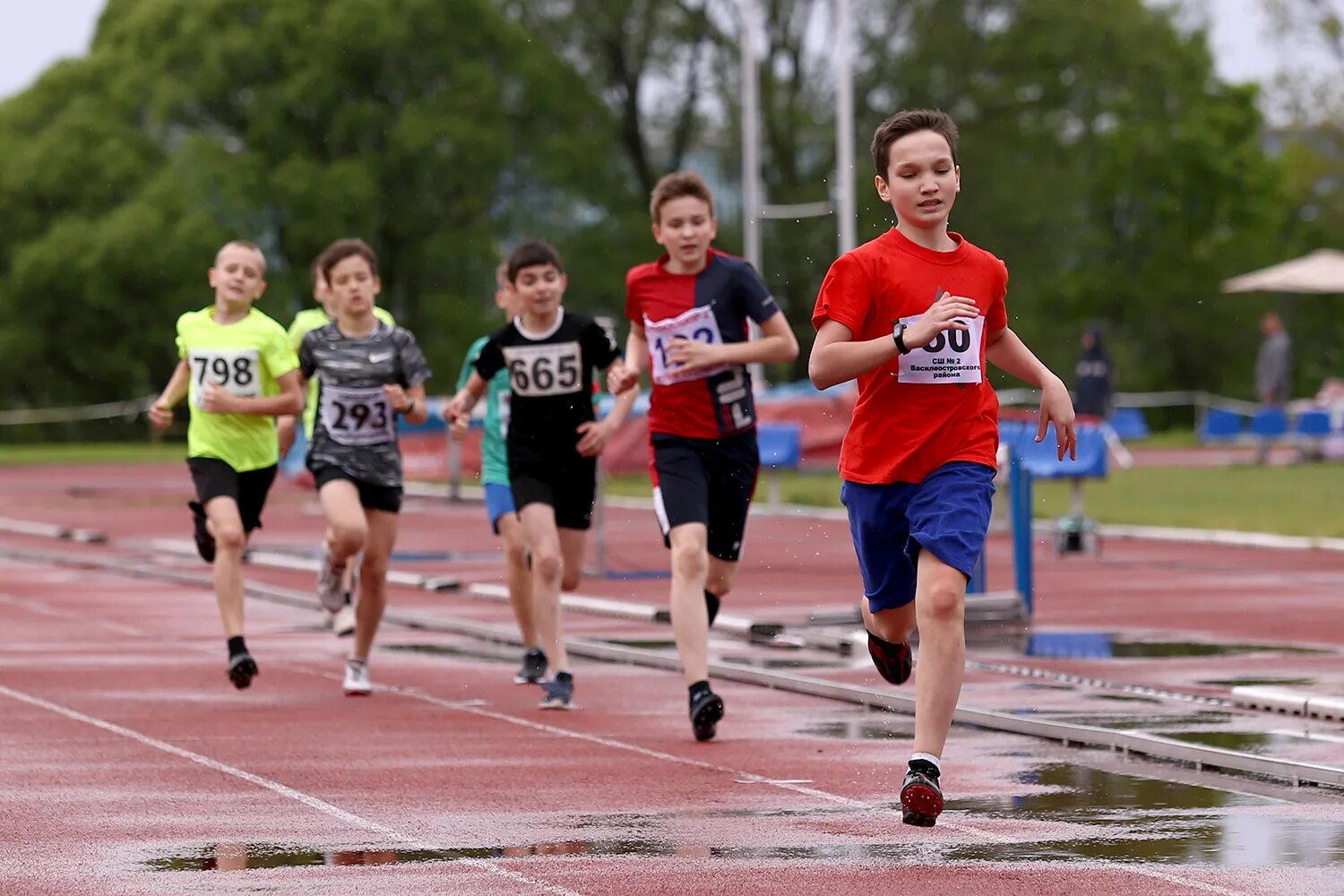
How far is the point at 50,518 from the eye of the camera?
1135 inches

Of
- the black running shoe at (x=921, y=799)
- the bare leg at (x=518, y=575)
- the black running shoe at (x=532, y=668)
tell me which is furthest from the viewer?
the bare leg at (x=518, y=575)

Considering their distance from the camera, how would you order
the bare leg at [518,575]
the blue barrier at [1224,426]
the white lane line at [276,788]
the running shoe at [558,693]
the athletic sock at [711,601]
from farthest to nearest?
1. the blue barrier at [1224,426]
2. the bare leg at [518,575]
3. the running shoe at [558,693]
4. the athletic sock at [711,601]
5. the white lane line at [276,788]

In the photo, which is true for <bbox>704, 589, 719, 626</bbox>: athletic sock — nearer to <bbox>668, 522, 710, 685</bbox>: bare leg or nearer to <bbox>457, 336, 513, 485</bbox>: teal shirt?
<bbox>668, 522, 710, 685</bbox>: bare leg

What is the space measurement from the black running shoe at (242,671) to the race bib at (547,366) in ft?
5.54

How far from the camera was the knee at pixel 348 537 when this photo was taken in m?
11.4

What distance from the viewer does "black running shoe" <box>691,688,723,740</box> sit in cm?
950

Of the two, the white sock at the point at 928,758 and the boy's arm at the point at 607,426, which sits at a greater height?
the boy's arm at the point at 607,426

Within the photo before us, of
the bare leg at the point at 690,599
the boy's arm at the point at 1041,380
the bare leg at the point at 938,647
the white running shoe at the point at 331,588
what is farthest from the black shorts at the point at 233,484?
the bare leg at the point at 938,647

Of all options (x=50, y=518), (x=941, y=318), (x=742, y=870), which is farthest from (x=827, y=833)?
(x=50, y=518)

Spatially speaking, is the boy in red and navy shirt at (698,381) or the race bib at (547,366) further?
the race bib at (547,366)

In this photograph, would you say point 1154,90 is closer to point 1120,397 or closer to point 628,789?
point 1120,397

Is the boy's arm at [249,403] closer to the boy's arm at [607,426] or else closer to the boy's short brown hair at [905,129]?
the boy's arm at [607,426]

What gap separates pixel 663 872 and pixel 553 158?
50.3 meters

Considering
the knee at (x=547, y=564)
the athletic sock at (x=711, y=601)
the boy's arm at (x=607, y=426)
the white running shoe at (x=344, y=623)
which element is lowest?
the white running shoe at (x=344, y=623)
